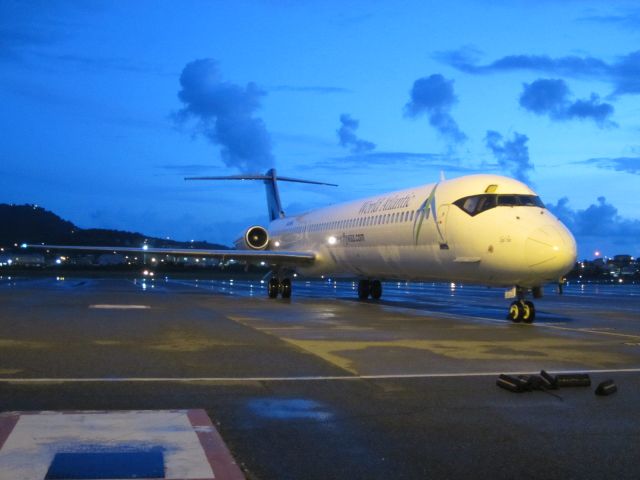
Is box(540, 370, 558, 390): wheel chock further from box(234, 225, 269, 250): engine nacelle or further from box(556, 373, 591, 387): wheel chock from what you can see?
box(234, 225, 269, 250): engine nacelle

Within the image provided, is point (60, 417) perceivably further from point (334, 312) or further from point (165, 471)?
point (334, 312)

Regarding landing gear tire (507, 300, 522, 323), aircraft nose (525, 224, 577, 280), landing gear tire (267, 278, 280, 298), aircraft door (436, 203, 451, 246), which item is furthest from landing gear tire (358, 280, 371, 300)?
aircraft nose (525, 224, 577, 280)

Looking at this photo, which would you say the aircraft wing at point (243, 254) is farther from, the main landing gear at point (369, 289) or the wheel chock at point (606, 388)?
the wheel chock at point (606, 388)

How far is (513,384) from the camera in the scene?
8.34 meters

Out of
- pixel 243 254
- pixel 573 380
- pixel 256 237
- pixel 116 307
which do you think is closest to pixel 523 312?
pixel 573 380

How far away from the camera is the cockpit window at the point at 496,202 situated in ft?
61.4

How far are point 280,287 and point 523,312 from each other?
13.8 m

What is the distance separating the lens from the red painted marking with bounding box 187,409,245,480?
5.07m

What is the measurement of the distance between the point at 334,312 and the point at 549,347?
9.66 metres

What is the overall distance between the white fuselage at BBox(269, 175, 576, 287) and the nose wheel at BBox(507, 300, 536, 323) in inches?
18.9

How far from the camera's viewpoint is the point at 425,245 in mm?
21047

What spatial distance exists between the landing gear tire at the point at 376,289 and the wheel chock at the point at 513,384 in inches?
822

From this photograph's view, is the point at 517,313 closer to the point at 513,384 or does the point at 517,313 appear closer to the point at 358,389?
the point at 513,384

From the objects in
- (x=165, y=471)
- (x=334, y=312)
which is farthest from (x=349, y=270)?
(x=165, y=471)
